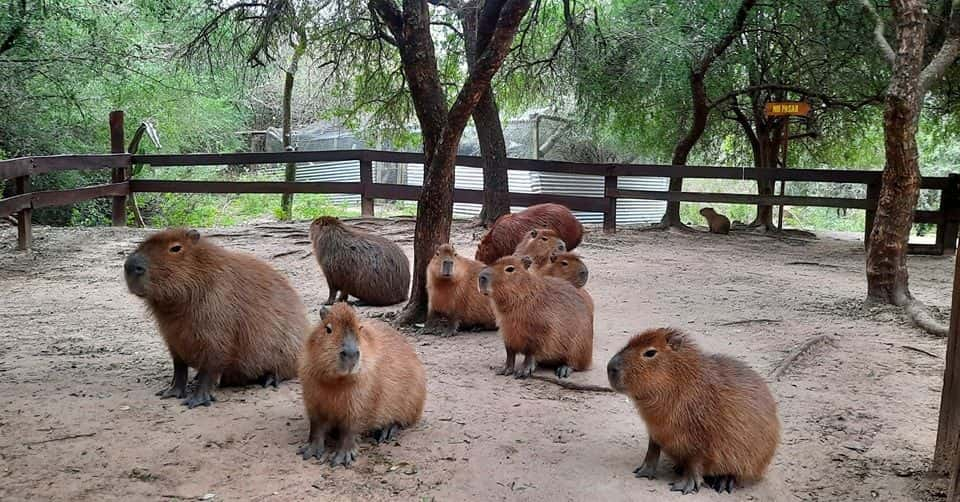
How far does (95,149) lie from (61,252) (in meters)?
6.65

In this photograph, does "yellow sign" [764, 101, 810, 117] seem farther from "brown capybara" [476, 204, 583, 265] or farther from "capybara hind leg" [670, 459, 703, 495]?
"capybara hind leg" [670, 459, 703, 495]

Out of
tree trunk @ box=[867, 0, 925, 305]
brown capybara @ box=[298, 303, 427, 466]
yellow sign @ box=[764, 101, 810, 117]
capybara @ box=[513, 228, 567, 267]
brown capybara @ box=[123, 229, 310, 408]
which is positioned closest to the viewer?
brown capybara @ box=[298, 303, 427, 466]

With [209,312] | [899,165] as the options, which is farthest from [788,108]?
[209,312]

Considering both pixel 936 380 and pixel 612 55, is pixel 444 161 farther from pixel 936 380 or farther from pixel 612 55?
pixel 612 55

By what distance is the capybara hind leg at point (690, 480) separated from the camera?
334cm

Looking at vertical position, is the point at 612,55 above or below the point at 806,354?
above

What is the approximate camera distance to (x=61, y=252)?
9.76m

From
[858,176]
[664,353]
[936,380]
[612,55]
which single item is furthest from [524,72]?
[664,353]

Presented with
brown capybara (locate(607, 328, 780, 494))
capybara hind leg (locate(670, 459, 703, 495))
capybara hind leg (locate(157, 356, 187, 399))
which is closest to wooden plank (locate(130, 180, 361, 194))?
capybara hind leg (locate(157, 356, 187, 399))

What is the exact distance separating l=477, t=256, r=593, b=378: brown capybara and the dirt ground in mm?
199

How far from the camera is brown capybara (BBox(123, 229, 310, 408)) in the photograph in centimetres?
427

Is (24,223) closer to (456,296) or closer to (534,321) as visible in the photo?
(456,296)

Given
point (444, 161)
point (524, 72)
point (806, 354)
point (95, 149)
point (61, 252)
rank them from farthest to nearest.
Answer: point (95, 149)
point (524, 72)
point (61, 252)
point (444, 161)
point (806, 354)

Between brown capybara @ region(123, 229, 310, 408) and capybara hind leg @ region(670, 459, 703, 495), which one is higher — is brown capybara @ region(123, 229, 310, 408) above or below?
above
